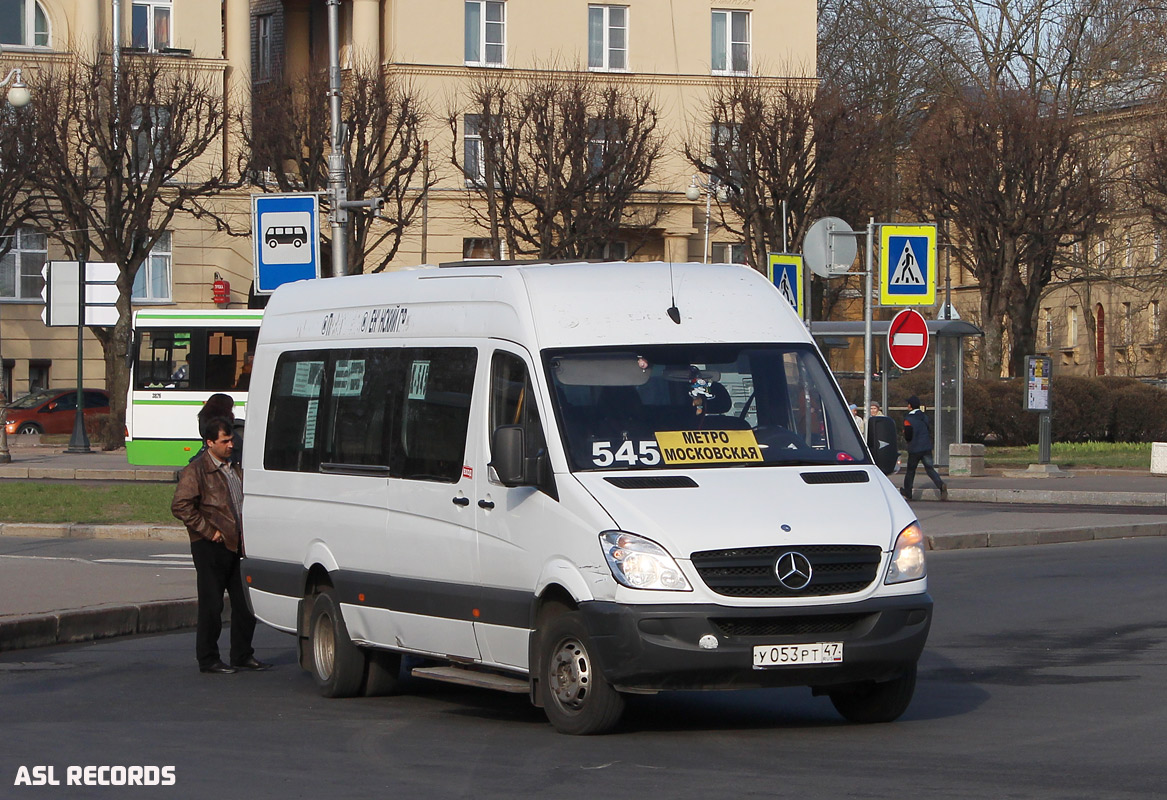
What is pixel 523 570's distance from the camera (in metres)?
8.77

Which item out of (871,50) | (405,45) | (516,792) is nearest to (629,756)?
(516,792)

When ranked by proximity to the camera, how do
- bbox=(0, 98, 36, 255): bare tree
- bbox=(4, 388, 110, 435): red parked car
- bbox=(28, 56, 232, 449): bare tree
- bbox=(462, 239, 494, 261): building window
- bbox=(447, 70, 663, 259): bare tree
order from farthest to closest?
bbox=(462, 239, 494, 261): building window < bbox=(4, 388, 110, 435): red parked car < bbox=(447, 70, 663, 259): bare tree < bbox=(0, 98, 36, 255): bare tree < bbox=(28, 56, 232, 449): bare tree

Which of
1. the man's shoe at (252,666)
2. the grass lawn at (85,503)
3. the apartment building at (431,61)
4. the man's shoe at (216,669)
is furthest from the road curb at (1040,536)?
the apartment building at (431,61)

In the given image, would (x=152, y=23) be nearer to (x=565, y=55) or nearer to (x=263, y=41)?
(x=263, y=41)

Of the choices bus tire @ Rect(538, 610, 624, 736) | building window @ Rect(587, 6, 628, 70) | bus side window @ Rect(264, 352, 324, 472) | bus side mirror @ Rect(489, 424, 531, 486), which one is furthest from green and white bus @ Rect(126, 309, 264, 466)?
bus tire @ Rect(538, 610, 624, 736)

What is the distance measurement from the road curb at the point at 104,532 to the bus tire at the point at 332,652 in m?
10.0

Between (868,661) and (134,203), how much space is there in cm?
3889

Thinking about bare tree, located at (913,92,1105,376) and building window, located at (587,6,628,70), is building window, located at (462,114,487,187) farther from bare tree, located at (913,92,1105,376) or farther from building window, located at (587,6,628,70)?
bare tree, located at (913,92,1105,376)

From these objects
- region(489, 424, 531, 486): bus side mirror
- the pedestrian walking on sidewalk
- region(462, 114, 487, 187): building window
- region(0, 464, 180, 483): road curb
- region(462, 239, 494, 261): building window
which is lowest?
region(0, 464, 180, 483): road curb

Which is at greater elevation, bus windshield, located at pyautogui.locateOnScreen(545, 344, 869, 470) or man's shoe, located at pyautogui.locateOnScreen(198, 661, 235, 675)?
bus windshield, located at pyautogui.locateOnScreen(545, 344, 869, 470)

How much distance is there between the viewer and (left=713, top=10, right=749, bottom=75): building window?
186 feet

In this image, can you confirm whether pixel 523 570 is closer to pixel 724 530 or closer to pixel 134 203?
pixel 724 530

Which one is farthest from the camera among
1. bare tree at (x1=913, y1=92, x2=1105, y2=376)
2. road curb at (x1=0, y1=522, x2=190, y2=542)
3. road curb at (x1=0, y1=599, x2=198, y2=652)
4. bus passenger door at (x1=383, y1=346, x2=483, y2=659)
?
bare tree at (x1=913, y1=92, x2=1105, y2=376)

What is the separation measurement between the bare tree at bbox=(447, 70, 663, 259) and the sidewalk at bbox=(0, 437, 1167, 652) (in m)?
13.3
